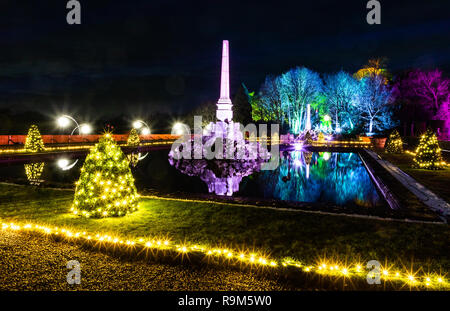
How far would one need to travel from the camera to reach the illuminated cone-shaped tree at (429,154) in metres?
16.2

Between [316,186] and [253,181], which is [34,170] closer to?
[253,181]

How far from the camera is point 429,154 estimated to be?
645 inches

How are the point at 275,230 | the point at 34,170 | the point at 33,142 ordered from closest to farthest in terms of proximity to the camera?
1. the point at 275,230
2. the point at 34,170
3. the point at 33,142

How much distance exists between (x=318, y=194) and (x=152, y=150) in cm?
2365

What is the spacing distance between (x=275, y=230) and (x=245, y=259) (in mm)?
1723

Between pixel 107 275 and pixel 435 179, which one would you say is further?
pixel 435 179

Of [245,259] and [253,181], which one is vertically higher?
[253,181]

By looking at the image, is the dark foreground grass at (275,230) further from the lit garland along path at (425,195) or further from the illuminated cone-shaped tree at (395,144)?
the illuminated cone-shaped tree at (395,144)

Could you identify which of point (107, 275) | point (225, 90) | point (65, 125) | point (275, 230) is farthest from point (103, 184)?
point (65, 125)

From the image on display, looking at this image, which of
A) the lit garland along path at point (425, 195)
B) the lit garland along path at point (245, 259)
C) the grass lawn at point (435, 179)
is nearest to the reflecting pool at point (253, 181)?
the lit garland along path at point (425, 195)

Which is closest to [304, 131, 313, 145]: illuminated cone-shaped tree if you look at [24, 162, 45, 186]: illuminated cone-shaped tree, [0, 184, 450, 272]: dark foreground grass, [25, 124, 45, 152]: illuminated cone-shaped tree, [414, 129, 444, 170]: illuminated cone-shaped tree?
[414, 129, 444, 170]: illuminated cone-shaped tree

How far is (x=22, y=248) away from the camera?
229 inches

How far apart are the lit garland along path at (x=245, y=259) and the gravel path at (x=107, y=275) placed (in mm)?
308
